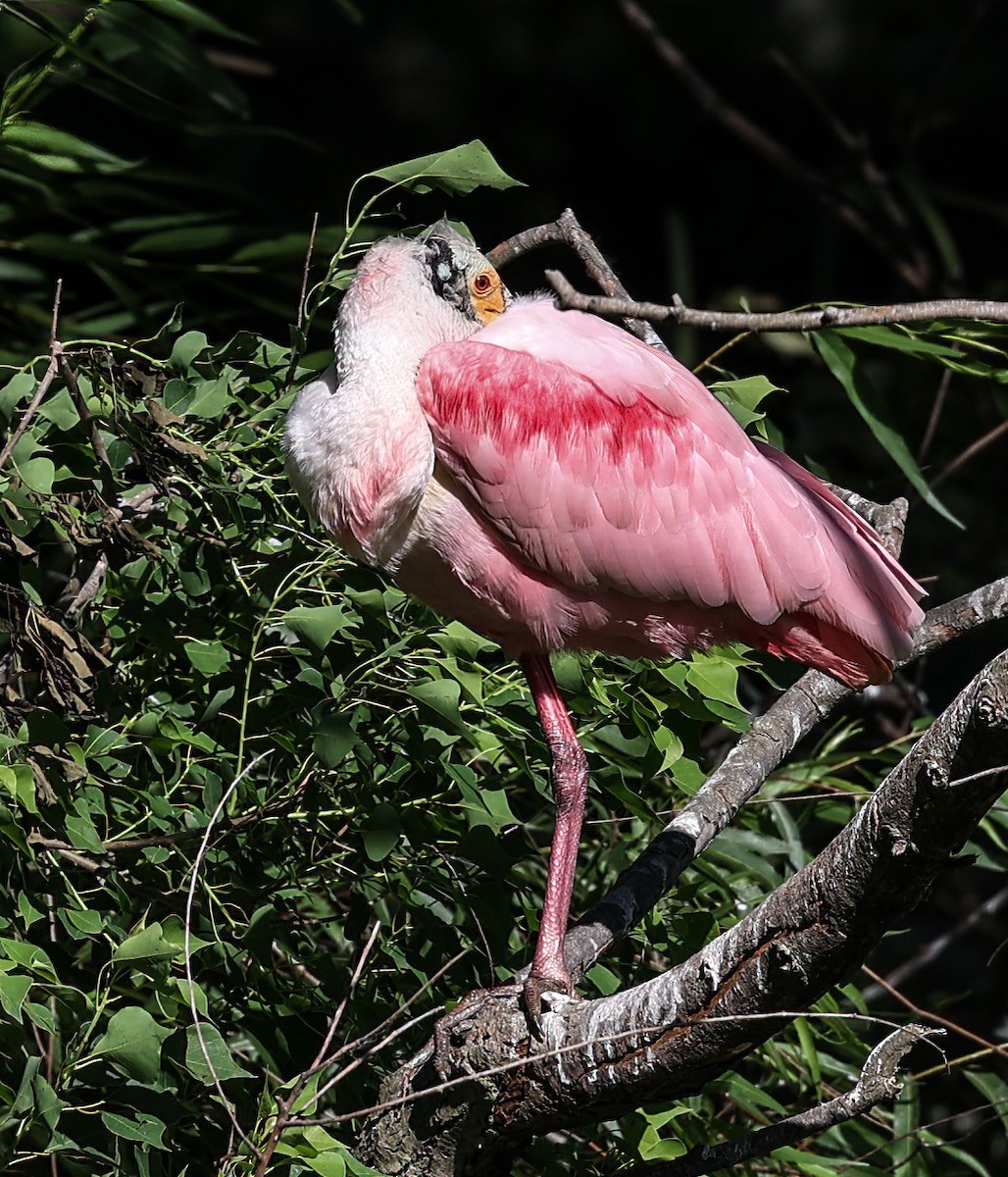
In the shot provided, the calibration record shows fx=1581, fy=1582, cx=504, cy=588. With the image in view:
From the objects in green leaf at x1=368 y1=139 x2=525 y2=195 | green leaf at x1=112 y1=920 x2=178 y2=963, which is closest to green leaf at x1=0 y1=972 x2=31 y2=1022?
green leaf at x1=112 y1=920 x2=178 y2=963

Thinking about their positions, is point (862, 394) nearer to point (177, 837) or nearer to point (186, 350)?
point (186, 350)

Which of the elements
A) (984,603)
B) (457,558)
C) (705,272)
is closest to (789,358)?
(705,272)

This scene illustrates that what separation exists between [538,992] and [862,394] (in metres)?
1.25

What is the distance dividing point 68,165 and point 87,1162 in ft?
4.99

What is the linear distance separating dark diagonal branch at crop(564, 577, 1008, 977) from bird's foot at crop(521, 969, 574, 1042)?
0.06 meters

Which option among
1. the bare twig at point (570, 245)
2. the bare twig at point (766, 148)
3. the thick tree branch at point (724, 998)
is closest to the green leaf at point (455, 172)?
the bare twig at point (570, 245)

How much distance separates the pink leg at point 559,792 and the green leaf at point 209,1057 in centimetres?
48

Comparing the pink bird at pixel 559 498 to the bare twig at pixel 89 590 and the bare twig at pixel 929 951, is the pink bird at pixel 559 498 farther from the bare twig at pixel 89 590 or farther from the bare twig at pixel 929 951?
the bare twig at pixel 929 951

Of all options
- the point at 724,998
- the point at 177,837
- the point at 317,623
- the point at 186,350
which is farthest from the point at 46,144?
the point at 724,998

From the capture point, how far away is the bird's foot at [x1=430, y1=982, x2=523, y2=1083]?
1923 millimetres

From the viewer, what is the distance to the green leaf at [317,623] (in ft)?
6.01

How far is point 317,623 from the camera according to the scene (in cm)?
183

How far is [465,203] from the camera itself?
4668 mm

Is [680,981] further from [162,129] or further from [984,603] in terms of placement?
[162,129]
